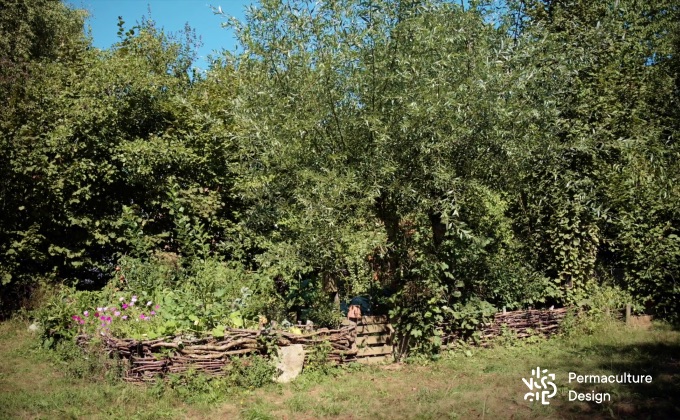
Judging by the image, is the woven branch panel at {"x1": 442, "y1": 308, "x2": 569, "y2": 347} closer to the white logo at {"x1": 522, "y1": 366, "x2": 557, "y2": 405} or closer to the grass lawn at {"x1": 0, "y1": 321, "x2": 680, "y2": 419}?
the grass lawn at {"x1": 0, "y1": 321, "x2": 680, "y2": 419}

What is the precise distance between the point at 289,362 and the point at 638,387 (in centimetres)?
416

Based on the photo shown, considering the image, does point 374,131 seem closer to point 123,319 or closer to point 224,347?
point 224,347

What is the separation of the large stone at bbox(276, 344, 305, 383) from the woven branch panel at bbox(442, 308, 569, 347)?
2.30 metres

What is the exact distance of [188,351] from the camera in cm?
629

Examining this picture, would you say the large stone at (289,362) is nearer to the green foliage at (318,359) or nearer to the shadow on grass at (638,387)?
the green foliage at (318,359)

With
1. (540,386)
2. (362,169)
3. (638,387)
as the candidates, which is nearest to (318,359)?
(362,169)

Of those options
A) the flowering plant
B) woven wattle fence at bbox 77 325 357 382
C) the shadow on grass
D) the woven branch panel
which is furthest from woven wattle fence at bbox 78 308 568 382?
the shadow on grass

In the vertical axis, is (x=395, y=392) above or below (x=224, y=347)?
below

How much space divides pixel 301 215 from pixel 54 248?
534cm

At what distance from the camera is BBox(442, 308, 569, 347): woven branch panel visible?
7.88 metres

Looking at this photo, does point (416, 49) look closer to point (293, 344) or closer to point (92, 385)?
point (293, 344)

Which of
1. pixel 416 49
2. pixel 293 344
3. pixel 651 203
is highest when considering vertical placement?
pixel 416 49

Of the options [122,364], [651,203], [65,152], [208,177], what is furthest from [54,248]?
[651,203]

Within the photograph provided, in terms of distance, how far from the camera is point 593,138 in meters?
7.56
